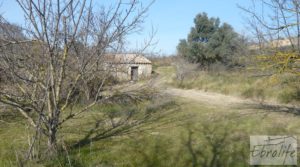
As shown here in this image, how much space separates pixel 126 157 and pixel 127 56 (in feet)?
10.1

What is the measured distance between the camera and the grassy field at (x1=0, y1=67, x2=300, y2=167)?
16.3 ft

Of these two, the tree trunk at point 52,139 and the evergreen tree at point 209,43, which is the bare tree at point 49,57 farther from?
the evergreen tree at point 209,43

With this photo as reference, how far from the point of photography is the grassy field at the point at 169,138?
4961 mm

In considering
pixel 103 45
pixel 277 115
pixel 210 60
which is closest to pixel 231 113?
pixel 277 115

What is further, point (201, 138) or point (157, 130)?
point (157, 130)

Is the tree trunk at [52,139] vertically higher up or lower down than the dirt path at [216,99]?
higher up

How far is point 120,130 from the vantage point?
23.4 feet

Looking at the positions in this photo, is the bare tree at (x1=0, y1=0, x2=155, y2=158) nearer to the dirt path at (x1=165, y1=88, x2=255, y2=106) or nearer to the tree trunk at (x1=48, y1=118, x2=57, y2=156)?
the tree trunk at (x1=48, y1=118, x2=57, y2=156)

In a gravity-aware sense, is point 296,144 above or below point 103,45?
below

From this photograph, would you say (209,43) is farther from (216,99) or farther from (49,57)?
(49,57)

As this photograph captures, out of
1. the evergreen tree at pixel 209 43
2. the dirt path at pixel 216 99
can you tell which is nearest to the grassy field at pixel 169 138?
the dirt path at pixel 216 99

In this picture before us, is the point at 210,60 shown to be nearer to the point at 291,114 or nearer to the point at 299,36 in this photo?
the point at 291,114

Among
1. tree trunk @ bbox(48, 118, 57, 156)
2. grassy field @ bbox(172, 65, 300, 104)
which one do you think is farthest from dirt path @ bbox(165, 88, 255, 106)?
tree trunk @ bbox(48, 118, 57, 156)

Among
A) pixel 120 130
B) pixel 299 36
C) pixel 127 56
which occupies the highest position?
pixel 299 36
